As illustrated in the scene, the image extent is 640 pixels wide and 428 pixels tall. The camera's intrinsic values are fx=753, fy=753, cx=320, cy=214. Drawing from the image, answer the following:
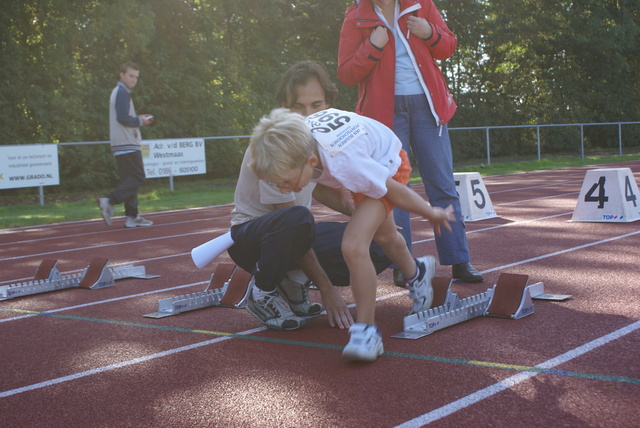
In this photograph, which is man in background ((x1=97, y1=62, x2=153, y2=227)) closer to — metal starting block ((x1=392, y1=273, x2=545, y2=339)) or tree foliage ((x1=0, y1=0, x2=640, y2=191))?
metal starting block ((x1=392, y1=273, x2=545, y2=339))

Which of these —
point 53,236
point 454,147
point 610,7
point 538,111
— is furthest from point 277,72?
point 53,236

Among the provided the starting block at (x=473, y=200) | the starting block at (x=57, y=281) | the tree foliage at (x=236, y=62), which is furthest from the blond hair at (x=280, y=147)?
the tree foliage at (x=236, y=62)

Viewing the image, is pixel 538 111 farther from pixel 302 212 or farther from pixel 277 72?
pixel 302 212

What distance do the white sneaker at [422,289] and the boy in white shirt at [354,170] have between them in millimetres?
536

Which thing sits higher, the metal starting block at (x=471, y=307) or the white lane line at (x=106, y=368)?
the metal starting block at (x=471, y=307)

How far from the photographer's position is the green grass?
1241 cm

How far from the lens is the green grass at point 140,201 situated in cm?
1241

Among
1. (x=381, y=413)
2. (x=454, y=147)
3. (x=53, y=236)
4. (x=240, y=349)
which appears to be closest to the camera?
(x=381, y=413)

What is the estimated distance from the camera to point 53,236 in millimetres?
9867

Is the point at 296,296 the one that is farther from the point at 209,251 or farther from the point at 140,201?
the point at 140,201

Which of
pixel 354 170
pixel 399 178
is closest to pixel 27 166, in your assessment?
pixel 399 178

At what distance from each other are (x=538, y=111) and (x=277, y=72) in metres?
12.9

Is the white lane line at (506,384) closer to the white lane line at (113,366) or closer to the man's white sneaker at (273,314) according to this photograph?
the man's white sneaker at (273,314)

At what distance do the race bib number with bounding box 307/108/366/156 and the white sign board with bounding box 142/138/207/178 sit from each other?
1302 cm
